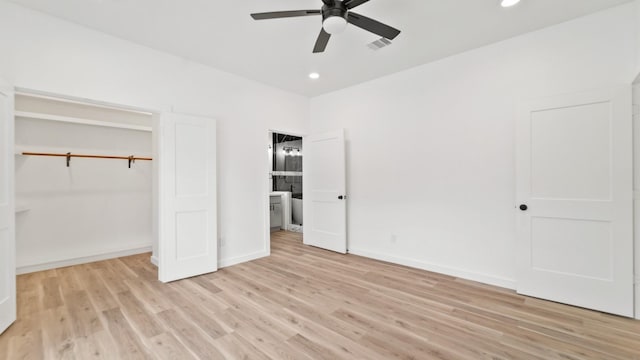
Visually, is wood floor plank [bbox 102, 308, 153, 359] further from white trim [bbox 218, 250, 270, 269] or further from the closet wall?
the closet wall

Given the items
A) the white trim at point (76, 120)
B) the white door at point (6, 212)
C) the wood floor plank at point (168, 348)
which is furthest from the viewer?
the white trim at point (76, 120)

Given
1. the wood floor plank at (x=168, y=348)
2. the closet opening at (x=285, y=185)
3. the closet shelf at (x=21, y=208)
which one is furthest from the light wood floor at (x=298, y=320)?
the closet opening at (x=285, y=185)

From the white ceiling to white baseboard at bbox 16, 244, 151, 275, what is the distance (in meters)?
3.31

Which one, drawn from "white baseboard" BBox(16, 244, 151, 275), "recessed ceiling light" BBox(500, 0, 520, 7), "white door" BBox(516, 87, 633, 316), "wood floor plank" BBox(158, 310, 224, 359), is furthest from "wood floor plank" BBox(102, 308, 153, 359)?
"recessed ceiling light" BBox(500, 0, 520, 7)

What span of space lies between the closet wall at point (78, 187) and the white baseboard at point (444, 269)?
3989mm

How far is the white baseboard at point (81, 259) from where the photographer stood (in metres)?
3.59

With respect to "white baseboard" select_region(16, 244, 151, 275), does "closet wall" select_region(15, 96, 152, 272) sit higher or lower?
higher

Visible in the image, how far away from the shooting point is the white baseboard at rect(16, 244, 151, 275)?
3.59 meters

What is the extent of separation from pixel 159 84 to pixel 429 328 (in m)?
4.04

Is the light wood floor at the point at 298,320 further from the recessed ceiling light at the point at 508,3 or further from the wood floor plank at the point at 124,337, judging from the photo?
the recessed ceiling light at the point at 508,3

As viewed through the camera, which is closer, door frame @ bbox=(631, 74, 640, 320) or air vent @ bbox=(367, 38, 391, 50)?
door frame @ bbox=(631, 74, 640, 320)

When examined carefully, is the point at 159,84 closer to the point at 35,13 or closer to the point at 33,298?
the point at 35,13

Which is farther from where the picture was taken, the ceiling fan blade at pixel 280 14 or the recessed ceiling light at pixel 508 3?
the recessed ceiling light at pixel 508 3

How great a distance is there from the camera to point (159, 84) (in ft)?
10.8
